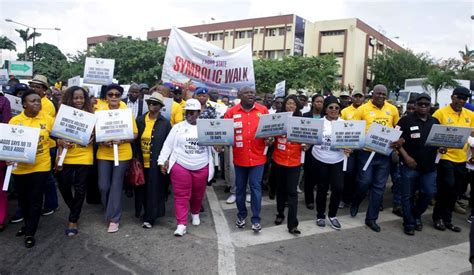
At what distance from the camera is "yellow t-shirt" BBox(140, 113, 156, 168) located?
5.30m

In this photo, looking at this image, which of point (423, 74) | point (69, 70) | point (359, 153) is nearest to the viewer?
→ point (359, 153)

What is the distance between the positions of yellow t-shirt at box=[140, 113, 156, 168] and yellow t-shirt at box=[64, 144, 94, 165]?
71cm

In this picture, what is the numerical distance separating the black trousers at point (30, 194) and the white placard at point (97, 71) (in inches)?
137

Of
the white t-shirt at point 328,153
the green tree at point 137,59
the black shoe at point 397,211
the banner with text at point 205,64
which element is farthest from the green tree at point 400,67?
the white t-shirt at point 328,153

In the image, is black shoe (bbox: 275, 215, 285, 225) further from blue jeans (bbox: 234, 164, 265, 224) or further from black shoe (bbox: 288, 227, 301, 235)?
blue jeans (bbox: 234, 164, 265, 224)

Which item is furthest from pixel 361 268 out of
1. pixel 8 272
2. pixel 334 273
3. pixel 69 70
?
pixel 69 70

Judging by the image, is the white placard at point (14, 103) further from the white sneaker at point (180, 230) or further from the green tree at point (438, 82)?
the green tree at point (438, 82)

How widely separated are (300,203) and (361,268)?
2710 mm

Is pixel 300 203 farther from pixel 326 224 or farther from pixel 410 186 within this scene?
pixel 410 186

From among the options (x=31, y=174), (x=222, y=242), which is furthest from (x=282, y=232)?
(x=31, y=174)

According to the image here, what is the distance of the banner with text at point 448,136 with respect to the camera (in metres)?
5.42

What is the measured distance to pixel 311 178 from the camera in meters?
6.28

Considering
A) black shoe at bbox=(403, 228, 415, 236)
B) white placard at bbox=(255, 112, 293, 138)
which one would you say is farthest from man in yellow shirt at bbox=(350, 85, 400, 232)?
white placard at bbox=(255, 112, 293, 138)


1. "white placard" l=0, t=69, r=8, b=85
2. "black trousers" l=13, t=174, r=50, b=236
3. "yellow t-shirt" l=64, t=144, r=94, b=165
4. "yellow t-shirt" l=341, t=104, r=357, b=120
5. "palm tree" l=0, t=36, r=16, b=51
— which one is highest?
"palm tree" l=0, t=36, r=16, b=51
